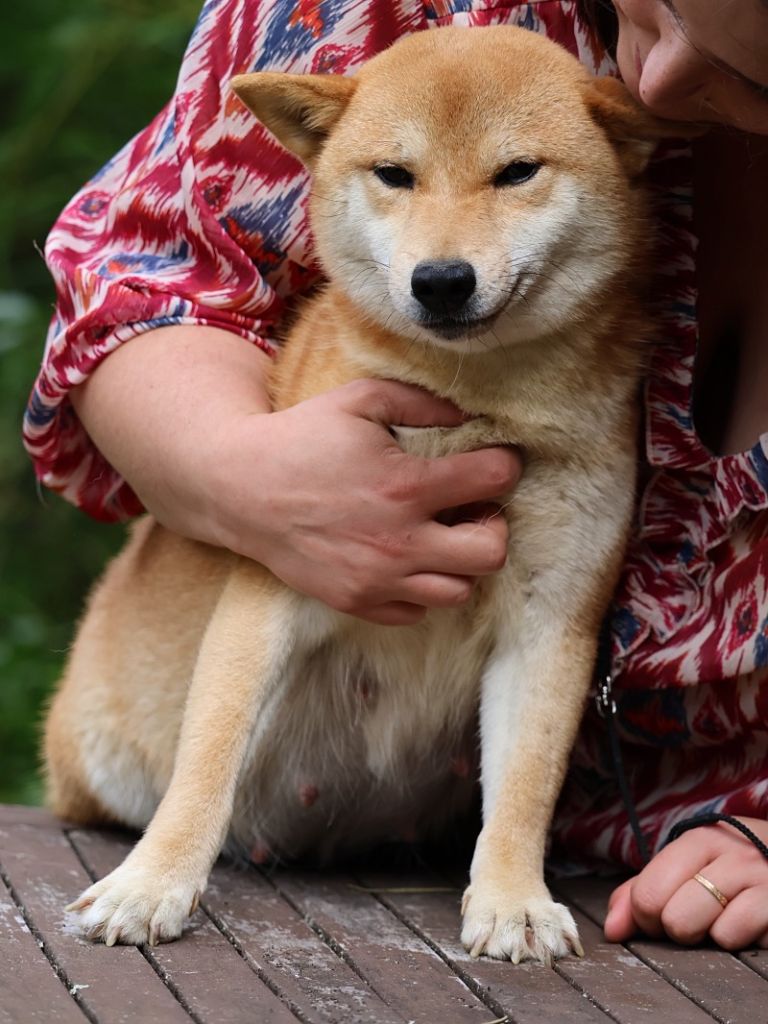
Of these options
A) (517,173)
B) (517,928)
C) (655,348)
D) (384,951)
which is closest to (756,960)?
(517,928)

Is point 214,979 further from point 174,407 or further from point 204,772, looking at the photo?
point 174,407

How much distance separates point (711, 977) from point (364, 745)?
0.56 meters

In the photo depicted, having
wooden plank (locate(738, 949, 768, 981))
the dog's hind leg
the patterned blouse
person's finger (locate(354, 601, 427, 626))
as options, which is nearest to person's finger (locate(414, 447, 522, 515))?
person's finger (locate(354, 601, 427, 626))

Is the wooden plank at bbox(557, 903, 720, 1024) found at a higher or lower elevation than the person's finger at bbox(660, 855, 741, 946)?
lower

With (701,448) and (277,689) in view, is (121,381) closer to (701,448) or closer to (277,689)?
(277,689)

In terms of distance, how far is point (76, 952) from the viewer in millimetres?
1521

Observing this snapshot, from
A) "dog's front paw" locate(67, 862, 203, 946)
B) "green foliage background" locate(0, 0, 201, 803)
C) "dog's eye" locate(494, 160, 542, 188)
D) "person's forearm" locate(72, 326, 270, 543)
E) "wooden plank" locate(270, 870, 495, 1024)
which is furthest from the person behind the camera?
"green foliage background" locate(0, 0, 201, 803)

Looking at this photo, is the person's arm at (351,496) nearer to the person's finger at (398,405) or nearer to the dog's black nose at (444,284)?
the person's finger at (398,405)

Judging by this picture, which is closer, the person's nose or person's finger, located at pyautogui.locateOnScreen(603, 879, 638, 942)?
the person's nose

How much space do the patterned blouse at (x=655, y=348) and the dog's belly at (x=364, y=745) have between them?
7.6 inches

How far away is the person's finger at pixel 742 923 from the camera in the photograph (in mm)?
1665

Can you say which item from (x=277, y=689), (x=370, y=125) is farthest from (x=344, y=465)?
(x=370, y=125)

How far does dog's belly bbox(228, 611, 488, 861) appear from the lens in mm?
1850

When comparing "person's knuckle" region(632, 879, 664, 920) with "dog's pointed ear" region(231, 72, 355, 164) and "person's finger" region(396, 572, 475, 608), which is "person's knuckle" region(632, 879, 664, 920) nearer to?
"person's finger" region(396, 572, 475, 608)
